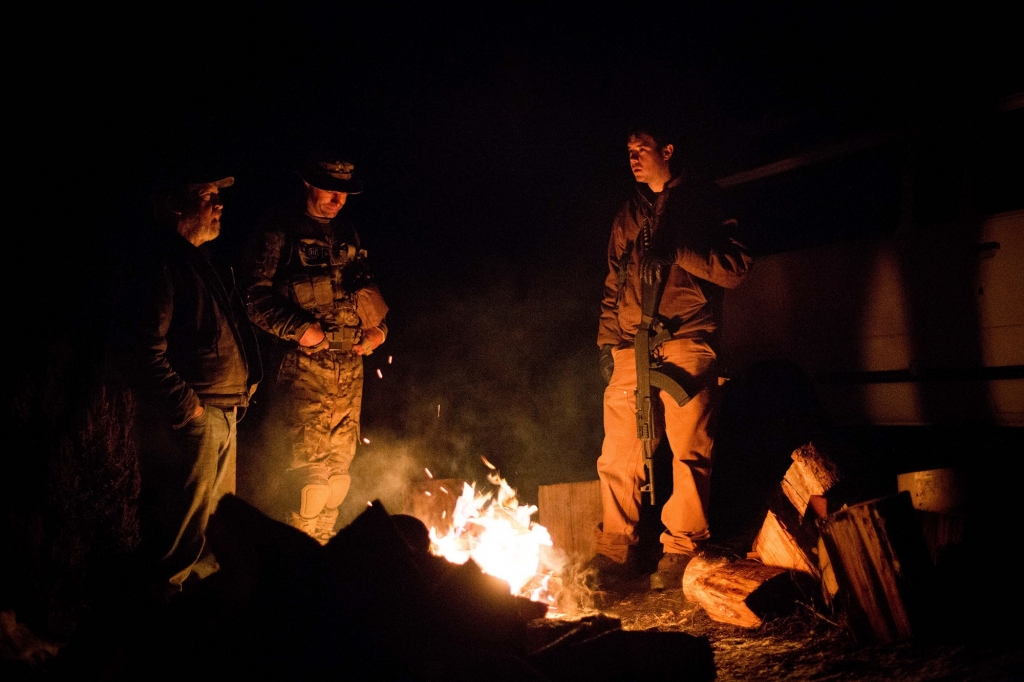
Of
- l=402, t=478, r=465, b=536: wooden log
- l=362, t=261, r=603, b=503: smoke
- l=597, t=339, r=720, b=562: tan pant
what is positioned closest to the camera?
l=597, t=339, r=720, b=562: tan pant

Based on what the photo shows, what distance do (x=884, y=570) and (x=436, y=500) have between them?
277cm

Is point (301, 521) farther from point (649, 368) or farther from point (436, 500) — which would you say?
point (649, 368)

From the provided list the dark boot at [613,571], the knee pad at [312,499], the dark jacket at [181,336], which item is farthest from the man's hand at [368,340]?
the dark boot at [613,571]

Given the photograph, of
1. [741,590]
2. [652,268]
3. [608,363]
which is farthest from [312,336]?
[741,590]

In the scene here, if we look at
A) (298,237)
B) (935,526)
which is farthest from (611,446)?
(298,237)

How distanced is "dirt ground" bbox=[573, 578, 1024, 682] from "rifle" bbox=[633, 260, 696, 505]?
80 centimetres

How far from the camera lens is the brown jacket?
12.1 ft

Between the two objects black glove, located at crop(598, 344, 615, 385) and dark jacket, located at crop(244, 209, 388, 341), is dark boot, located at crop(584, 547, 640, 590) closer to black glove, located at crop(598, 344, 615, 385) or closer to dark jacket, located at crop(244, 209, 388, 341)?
black glove, located at crop(598, 344, 615, 385)

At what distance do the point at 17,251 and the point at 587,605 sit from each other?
3.77 meters

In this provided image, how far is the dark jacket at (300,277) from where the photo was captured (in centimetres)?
411

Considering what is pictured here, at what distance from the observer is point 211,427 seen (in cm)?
339

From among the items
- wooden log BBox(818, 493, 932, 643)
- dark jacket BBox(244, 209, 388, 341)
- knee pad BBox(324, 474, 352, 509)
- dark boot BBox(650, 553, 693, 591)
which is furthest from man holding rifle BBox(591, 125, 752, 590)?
dark jacket BBox(244, 209, 388, 341)

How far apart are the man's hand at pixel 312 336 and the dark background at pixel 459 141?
3.64ft

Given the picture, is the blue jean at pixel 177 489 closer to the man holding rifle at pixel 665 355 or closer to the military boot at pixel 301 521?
the military boot at pixel 301 521
